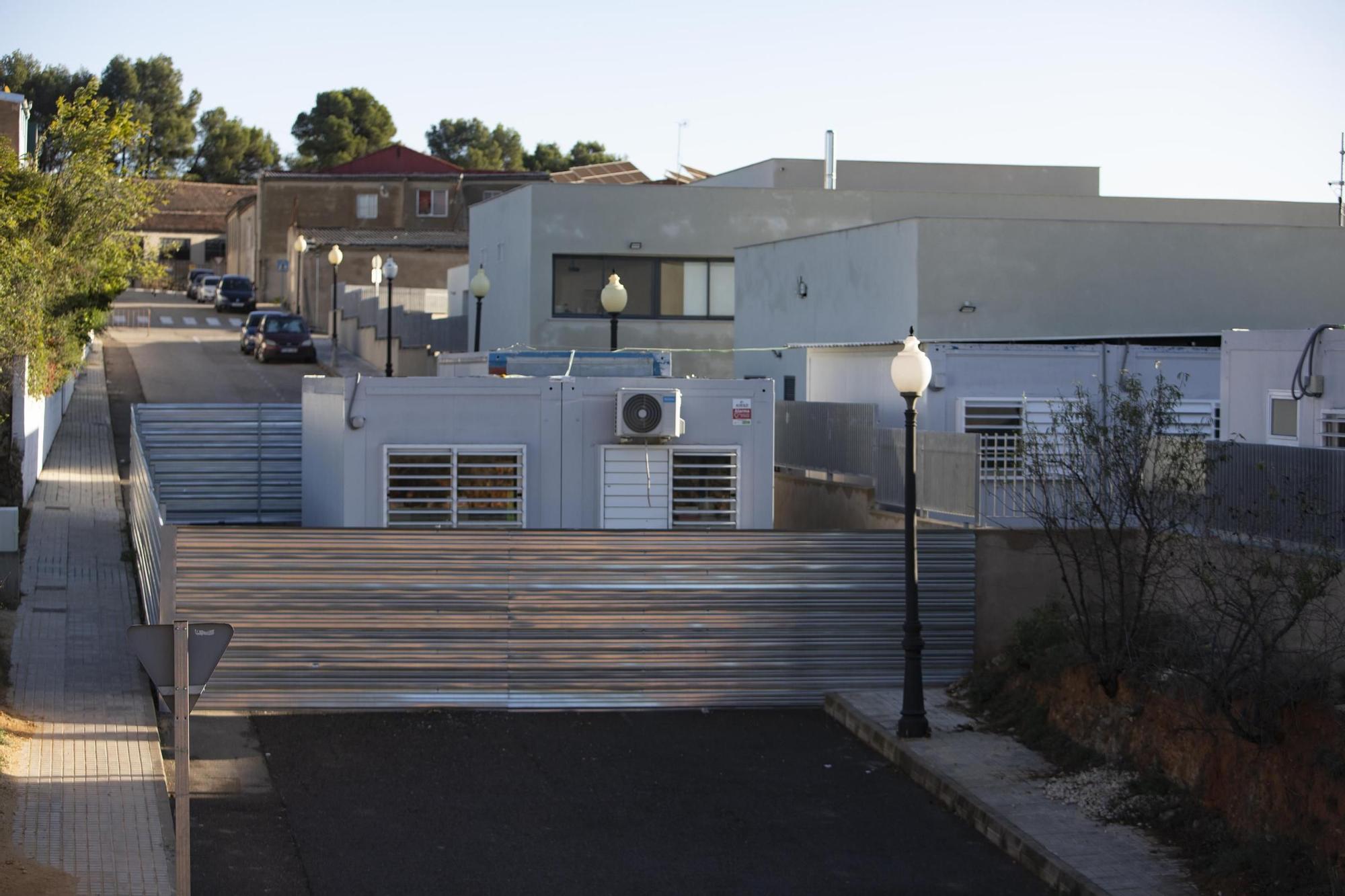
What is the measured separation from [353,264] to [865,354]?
134ft

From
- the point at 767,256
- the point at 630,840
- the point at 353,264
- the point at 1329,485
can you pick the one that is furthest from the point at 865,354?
the point at 353,264

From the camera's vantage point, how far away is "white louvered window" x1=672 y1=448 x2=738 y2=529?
55.0ft

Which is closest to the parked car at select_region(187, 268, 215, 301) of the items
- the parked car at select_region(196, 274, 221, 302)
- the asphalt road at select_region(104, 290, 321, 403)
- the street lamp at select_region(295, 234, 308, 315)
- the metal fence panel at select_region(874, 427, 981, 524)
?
the parked car at select_region(196, 274, 221, 302)

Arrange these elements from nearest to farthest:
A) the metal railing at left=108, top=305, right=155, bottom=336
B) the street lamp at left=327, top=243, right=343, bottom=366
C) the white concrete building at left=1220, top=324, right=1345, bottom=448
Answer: the white concrete building at left=1220, top=324, right=1345, bottom=448 < the street lamp at left=327, top=243, right=343, bottom=366 < the metal railing at left=108, top=305, right=155, bottom=336

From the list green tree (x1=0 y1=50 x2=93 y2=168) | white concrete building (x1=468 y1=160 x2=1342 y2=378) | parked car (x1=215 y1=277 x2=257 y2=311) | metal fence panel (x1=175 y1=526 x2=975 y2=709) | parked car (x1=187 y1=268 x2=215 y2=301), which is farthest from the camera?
green tree (x1=0 y1=50 x2=93 y2=168)

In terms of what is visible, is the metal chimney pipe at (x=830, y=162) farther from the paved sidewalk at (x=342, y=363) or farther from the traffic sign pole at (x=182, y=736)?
the traffic sign pole at (x=182, y=736)

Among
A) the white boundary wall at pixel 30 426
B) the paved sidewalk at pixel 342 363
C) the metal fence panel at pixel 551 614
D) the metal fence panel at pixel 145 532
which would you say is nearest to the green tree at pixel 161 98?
the paved sidewalk at pixel 342 363

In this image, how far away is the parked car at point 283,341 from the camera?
43750 millimetres

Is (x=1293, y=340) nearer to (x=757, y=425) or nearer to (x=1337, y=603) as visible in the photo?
(x=1337, y=603)

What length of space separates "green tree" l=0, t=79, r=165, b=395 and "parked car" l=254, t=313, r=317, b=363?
12493 mm

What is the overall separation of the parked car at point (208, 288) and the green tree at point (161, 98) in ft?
116

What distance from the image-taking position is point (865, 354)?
21094mm

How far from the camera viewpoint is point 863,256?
24.7 metres

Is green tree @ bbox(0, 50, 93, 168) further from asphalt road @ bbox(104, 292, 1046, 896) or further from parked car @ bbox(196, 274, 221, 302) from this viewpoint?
asphalt road @ bbox(104, 292, 1046, 896)
